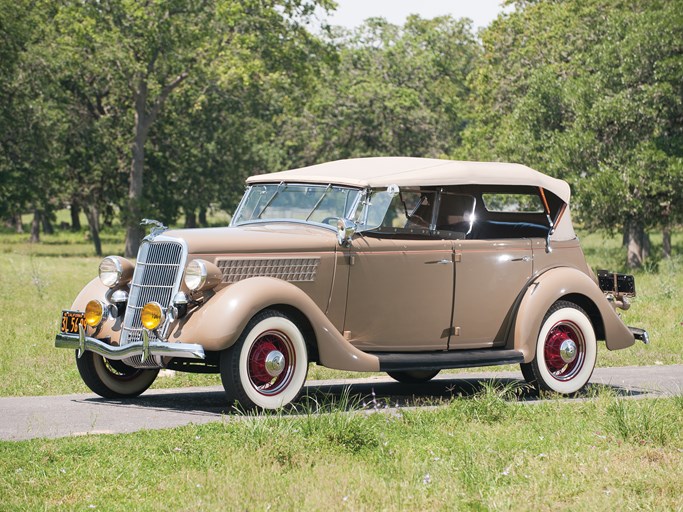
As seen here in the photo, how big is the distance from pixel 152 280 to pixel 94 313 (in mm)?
644

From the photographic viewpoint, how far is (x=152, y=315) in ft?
27.8

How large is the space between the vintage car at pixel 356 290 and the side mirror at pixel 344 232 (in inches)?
0.4

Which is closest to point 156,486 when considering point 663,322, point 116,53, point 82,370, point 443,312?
point 82,370

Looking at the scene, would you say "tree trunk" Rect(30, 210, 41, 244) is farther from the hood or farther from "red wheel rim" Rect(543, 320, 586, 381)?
the hood

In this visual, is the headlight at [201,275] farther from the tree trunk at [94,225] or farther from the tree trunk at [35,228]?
the tree trunk at [35,228]

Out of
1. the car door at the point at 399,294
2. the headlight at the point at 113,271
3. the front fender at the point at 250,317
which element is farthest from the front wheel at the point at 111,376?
the car door at the point at 399,294

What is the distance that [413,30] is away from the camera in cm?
7269

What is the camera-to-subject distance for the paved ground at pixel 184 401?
26.2 feet

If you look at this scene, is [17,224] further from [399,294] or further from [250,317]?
[250,317]

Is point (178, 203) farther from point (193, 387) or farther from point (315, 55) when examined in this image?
point (193, 387)

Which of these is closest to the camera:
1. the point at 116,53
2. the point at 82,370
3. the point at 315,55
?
the point at 82,370

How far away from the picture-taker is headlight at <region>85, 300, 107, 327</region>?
29.8ft

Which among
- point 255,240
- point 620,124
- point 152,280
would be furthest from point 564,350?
point 620,124

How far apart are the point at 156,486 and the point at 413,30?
225 ft
